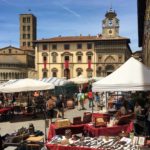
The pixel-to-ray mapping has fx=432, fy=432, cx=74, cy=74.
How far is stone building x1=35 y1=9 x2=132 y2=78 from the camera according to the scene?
87.2 metres

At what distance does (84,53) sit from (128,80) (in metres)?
75.5

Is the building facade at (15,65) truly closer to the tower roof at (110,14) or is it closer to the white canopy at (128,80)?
the tower roof at (110,14)

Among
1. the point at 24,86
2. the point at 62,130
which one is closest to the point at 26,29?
the point at 24,86

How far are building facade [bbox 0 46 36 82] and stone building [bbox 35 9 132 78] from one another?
8385 mm

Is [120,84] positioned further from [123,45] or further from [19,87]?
[123,45]

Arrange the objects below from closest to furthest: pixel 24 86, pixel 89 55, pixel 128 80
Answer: pixel 128 80 < pixel 24 86 < pixel 89 55

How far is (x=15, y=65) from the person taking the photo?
10075 cm

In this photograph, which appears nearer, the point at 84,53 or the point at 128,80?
the point at 128,80

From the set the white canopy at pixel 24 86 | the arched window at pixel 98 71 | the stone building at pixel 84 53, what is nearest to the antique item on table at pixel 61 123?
the white canopy at pixel 24 86

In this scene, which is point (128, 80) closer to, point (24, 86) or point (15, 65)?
point (24, 86)

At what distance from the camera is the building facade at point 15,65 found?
10112 centimetres

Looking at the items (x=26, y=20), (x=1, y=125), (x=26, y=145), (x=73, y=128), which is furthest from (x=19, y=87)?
(x=26, y=20)

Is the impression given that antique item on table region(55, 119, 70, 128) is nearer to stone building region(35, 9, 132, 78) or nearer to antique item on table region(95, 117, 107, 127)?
antique item on table region(95, 117, 107, 127)

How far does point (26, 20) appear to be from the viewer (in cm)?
13388
